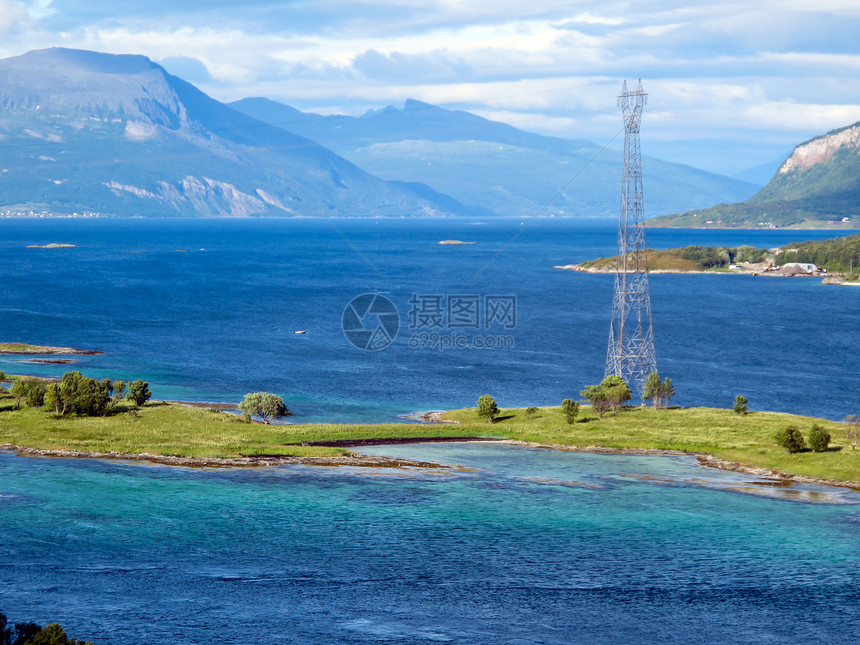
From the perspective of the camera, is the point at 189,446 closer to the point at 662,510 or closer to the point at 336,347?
the point at 662,510

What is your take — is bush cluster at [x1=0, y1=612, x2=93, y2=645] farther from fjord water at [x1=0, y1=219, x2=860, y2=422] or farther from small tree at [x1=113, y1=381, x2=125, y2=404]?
small tree at [x1=113, y1=381, x2=125, y2=404]

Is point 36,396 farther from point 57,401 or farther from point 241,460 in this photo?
point 241,460

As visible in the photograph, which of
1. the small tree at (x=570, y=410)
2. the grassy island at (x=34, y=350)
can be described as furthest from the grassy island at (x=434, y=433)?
the grassy island at (x=34, y=350)

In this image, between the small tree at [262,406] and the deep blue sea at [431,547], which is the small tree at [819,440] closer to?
the deep blue sea at [431,547]

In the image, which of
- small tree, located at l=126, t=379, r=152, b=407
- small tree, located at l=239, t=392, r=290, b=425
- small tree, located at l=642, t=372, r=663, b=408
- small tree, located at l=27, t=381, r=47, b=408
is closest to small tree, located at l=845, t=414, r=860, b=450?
small tree, located at l=642, t=372, r=663, b=408

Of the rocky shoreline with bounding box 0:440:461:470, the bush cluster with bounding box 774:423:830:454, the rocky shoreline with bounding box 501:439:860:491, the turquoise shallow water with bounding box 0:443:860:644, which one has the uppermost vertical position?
the bush cluster with bounding box 774:423:830:454

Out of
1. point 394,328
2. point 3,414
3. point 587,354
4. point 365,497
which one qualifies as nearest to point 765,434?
point 365,497

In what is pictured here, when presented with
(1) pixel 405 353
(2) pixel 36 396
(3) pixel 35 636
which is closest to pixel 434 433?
(2) pixel 36 396
